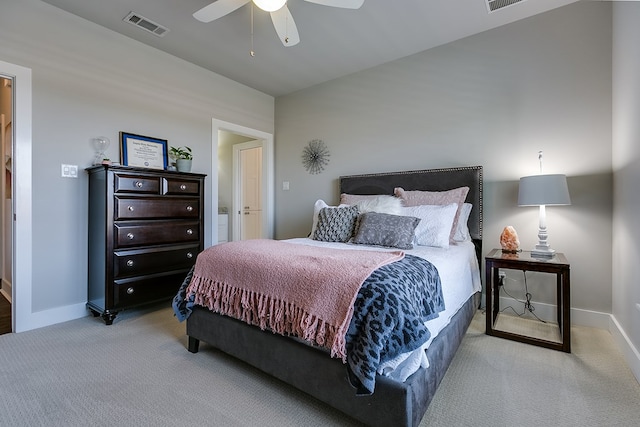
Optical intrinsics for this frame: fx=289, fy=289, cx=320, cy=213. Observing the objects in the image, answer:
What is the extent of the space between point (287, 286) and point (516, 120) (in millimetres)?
2608

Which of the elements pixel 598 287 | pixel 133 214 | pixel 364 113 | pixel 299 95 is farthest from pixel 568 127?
pixel 133 214

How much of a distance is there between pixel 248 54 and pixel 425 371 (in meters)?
3.39

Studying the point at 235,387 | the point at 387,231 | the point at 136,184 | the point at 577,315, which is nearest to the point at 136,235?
the point at 136,184

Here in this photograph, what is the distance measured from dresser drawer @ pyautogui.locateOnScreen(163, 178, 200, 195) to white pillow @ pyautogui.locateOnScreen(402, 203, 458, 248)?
7.33 ft

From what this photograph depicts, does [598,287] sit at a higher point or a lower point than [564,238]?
lower

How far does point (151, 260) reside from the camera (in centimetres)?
268

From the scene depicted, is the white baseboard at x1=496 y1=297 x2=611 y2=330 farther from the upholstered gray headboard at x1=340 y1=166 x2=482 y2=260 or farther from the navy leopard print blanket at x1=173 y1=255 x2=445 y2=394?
the navy leopard print blanket at x1=173 y1=255 x2=445 y2=394

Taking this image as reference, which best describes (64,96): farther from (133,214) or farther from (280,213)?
(280,213)

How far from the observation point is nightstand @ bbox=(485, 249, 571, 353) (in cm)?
196

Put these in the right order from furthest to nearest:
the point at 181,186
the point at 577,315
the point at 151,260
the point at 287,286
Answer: the point at 181,186 < the point at 151,260 < the point at 577,315 < the point at 287,286

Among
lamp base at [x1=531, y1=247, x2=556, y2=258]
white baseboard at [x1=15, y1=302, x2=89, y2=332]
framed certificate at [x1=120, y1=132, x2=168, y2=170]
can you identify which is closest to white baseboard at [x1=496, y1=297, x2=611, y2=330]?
lamp base at [x1=531, y1=247, x2=556, y2=258]

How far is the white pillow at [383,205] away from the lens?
2.70 m

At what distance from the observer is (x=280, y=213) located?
175 inches

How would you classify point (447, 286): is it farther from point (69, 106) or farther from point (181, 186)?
point (69, 106)
